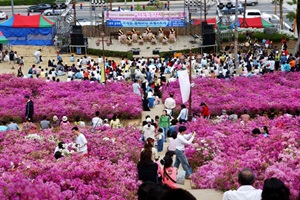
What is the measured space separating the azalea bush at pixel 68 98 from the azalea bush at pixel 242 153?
18.9ft

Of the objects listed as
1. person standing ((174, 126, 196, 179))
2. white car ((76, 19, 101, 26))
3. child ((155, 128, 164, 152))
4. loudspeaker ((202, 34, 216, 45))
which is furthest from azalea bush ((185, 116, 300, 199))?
white car ((76, 19, 101, 26))

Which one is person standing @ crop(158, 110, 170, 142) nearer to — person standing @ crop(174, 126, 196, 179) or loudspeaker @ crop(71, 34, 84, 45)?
person standing @ crop(174, 126, 196, 179)

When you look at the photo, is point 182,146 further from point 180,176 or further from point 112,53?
point 112,53

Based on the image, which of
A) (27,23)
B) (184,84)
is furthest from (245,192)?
(27,23)

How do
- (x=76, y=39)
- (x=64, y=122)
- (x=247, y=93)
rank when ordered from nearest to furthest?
1. (x=64, y=122)
2. (x=247, y=93)
3. (x=76, y=39)

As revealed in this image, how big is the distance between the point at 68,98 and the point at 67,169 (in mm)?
12803

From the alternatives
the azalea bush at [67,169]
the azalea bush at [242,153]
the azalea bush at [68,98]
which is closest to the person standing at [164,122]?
the azalea bush at [242,153]

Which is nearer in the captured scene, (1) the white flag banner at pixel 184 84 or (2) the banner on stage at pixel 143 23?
(1) the white flag banner at pixel 184 84

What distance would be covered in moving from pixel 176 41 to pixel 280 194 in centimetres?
3870

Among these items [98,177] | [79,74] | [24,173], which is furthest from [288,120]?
[79,74]

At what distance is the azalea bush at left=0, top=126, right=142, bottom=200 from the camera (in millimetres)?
12266

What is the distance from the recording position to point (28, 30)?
44.5 meters

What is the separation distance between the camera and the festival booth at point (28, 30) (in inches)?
1736

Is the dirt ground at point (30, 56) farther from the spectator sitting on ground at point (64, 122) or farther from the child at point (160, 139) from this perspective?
the child at point (160, 139)
